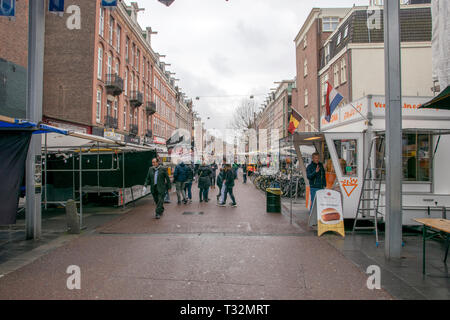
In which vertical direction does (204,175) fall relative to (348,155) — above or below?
below

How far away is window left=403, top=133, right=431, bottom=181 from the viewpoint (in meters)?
7.48

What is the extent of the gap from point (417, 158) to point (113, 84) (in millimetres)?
23962

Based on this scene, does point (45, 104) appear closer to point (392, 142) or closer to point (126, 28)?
point (126, 28)

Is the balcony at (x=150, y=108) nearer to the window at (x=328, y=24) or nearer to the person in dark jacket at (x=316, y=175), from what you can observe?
the window at (x=328, y=24)

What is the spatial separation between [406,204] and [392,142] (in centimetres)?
285

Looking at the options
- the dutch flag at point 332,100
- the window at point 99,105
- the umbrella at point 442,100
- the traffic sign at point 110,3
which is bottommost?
the umbrella at point 442,100

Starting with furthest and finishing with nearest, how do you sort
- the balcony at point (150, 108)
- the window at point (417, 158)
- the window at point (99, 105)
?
the balcony at point (150, 108)
the window at point (99, 105)
the window at point (417, 158)

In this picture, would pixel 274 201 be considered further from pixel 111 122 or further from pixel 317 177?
pixel 111 122

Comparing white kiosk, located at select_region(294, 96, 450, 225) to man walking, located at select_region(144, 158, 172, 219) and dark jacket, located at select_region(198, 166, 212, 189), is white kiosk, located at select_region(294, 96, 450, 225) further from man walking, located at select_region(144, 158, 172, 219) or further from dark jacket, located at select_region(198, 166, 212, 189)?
dark jacket, located at select_region(198, 166, 212, 189)

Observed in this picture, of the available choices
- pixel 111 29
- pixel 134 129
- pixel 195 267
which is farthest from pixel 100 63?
pixel 195 267

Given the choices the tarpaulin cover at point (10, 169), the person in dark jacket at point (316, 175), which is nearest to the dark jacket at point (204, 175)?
the person in dark jacket at point (316, 175)

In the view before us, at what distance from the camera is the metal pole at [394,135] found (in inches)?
207

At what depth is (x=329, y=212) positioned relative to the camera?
23.3ft

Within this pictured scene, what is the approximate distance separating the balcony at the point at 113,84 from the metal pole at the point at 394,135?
24143 millimetres
